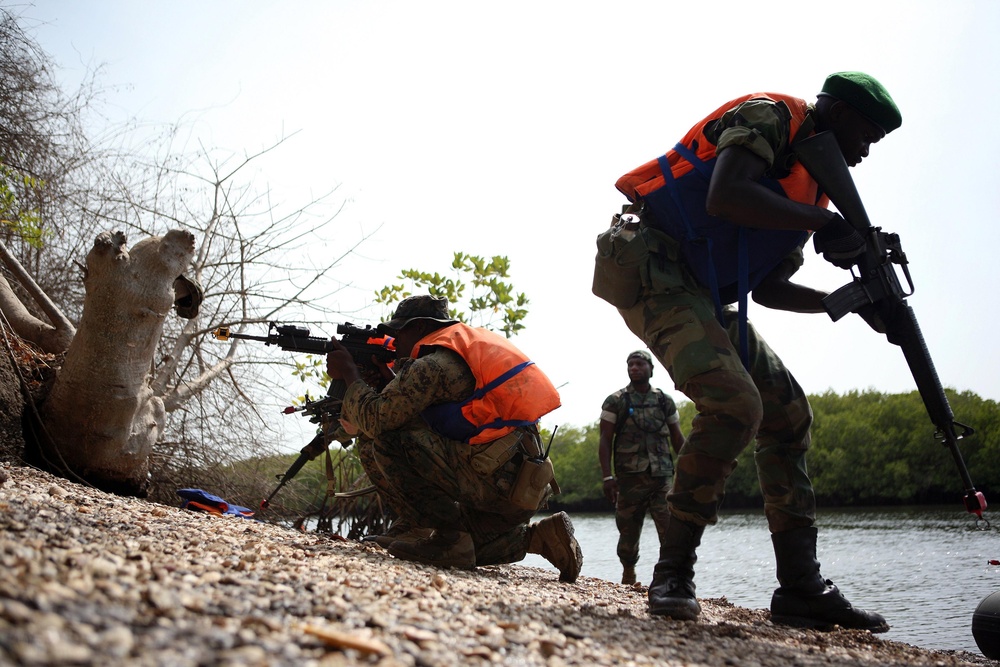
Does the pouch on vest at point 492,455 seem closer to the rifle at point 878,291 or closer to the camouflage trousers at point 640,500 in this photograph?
the rifle at point 878,291

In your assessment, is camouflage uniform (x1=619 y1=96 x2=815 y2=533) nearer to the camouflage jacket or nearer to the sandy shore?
the sandy shore

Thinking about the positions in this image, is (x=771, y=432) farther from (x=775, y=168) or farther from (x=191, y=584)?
(x=191, y=584)

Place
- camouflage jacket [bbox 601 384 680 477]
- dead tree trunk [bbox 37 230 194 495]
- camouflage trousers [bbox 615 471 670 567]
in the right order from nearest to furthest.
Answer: dead tree trunk [bbox 37 230 194 495], camouflage trousers [bbox 615 471 670 567], camouflage jacket [bbox 601 384 680 477]

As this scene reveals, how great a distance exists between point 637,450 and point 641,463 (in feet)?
0.44

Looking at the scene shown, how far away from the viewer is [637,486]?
22.9 ft

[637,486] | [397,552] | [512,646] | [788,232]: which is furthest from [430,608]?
[637,486]

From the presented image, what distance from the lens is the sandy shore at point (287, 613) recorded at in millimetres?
1257

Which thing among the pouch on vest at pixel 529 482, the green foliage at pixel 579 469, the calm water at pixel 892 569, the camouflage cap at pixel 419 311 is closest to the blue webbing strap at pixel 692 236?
the pouch on vest at pixel 529 482

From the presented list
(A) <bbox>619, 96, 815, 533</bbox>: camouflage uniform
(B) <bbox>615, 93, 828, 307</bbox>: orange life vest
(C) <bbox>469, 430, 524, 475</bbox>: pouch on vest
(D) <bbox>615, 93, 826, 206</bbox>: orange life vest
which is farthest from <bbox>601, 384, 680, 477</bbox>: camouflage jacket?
(D) <bbox>615, 93, 826, 206</bbox>: orange life vest

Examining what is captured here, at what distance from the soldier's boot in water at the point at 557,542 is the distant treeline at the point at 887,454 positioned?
13.6m

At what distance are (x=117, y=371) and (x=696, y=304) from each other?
3.67 m

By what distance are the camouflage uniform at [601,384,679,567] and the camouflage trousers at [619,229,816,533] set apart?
3.62 meters

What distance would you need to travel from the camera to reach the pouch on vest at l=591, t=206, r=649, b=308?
310 cm

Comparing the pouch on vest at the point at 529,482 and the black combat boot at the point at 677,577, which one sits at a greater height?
the pouch on vest at the point at 529,482
